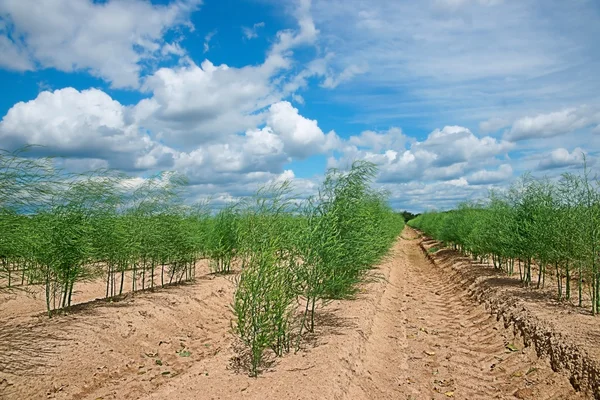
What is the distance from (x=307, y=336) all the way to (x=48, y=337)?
5.77m

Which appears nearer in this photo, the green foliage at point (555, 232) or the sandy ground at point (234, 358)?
the sandy ground at point (234, 358)

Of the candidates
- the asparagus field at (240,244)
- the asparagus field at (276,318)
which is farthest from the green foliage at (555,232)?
the asparagus field at (240,244)

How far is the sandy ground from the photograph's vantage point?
8.27 metres

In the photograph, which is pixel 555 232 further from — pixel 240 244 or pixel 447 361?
pixel 240 244

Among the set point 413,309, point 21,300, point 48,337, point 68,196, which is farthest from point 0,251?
point 413,309

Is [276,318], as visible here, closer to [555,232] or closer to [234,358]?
[234,358]

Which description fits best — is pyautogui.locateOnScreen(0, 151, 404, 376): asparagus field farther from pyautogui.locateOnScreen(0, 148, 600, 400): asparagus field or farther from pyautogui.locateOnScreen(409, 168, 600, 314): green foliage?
pyautogui.locateOnScreen(409, 168, 600, 314): green foliage

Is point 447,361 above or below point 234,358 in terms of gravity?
below

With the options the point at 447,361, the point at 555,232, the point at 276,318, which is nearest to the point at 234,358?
the point at 276,318

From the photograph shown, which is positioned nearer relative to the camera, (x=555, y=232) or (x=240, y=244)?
(x=240, y=244)

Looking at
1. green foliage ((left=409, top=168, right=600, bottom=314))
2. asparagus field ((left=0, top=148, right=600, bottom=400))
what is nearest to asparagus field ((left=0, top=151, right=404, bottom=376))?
asparagus field ((left=0, top=148, right=600, bottom=400))

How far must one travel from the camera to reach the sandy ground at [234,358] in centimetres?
827

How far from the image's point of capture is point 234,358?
9.37 meters

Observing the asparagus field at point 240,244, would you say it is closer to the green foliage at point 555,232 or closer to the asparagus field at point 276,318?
the asparagus field at point 276,318
